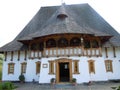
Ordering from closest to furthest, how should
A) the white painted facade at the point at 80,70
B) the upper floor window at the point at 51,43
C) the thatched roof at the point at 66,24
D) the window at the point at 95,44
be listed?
1. the white painted facade at the point at 80,70
2. the thatched roof at the point at 66,24
3. the upper floor window at the point at 51,43
4. the window at the point at 95,44

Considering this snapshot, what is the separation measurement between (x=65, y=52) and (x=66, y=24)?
3.27 metres

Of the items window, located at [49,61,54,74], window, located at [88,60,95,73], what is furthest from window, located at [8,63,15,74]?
window, located at [88,60,95,73]

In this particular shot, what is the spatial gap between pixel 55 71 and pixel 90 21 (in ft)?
31.8

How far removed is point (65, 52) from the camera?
67.5 ft

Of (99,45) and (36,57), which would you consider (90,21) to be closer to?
(99,45)

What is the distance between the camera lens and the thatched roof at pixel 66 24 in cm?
2119

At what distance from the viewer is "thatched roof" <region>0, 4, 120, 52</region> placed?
2119cm

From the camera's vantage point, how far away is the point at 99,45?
22.0 metres

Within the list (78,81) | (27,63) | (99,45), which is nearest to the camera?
(78,81)

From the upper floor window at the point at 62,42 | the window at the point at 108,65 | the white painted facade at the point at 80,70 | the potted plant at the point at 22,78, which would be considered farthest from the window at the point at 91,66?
the potted plant at the point at 22,78

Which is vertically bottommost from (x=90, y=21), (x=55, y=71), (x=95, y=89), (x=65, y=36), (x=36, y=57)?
(x=95, y=89)

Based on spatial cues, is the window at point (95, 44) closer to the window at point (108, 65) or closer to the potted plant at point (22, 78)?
the window at point (108, 65)

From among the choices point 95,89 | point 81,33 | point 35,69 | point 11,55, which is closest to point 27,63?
point 35,69

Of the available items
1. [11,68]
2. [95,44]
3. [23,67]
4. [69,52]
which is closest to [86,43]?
[95,44]
